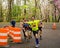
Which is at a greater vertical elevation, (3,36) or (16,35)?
(3,36)

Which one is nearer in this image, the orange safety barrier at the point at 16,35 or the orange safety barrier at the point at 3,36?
the orange safety barrier at the point at 3,36

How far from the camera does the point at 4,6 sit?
60438mm

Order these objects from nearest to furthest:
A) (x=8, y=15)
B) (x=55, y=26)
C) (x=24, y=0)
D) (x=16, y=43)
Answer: (x=16, y=43) < (x=55, y=26) < (x=8, y=15) < (x=24, y=0)

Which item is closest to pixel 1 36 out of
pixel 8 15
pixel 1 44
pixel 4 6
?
pixel 1 44

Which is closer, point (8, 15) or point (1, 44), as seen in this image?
point (1, 44)

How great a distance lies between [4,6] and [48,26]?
24864mm

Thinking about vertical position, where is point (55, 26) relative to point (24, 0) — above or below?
below

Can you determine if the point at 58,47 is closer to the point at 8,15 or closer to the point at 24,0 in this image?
the point at 8,15

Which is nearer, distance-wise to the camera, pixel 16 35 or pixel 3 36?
pixel 3 36

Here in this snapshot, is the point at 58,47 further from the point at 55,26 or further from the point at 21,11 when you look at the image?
the point at 21,11

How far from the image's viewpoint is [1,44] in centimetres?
1408

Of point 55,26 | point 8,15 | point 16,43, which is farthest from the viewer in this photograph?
point 8,15

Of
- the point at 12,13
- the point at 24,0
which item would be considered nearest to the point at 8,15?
the point at 12,13

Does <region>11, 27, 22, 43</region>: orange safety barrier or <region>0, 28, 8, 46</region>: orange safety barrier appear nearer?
<region>0, 28, 8, 46</region>: orange safety barrier
